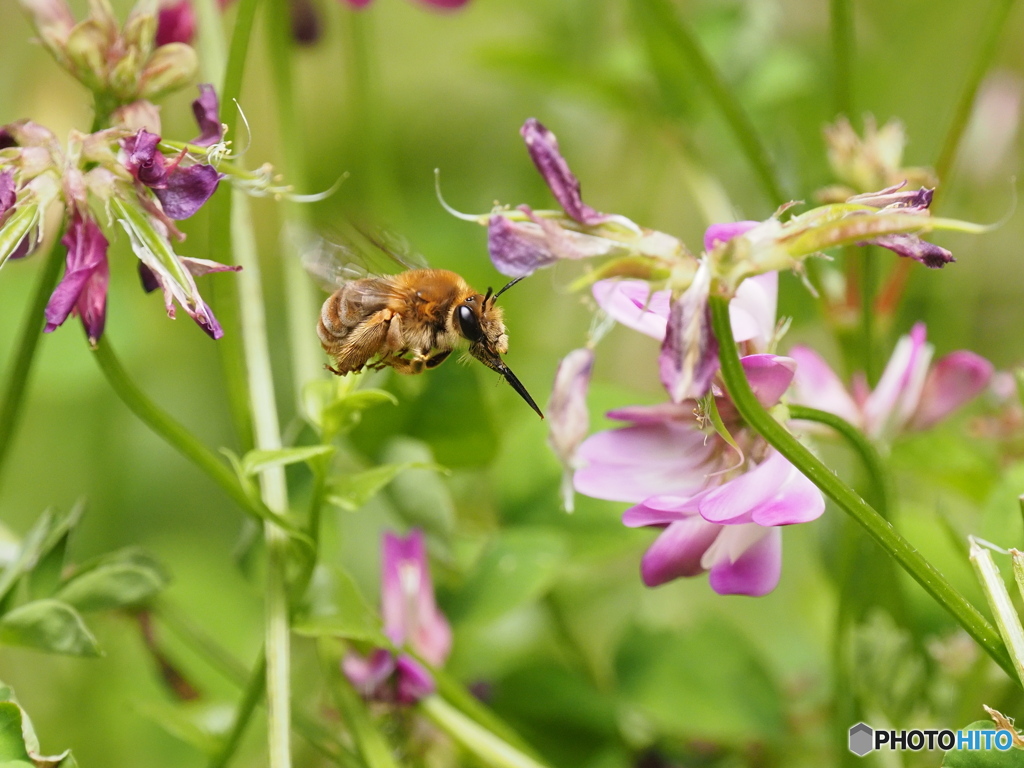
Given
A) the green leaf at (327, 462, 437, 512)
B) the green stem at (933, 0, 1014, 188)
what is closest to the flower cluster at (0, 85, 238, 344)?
the green leaf at (327, 462, 437, 512)

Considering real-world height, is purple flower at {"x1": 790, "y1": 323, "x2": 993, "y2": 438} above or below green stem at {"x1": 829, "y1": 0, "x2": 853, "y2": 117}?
below

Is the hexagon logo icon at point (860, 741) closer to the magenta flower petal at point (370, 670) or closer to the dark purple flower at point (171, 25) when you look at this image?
the magenta flower petal at point (370, 670)

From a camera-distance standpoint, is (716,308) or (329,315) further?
(329,315)

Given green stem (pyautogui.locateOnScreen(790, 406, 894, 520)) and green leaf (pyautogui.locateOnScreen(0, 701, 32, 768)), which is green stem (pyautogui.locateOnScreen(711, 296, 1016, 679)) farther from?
green leaf (pyautogui.locateOnScreen(0, 701, 32, 768))

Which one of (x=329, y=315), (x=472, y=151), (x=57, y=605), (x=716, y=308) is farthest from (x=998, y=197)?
(x=57, y=605)

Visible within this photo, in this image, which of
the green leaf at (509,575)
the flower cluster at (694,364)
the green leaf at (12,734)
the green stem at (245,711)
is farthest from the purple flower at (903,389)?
the green leaf at (12,734)

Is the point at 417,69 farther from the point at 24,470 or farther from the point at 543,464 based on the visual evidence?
the point at 543,464
